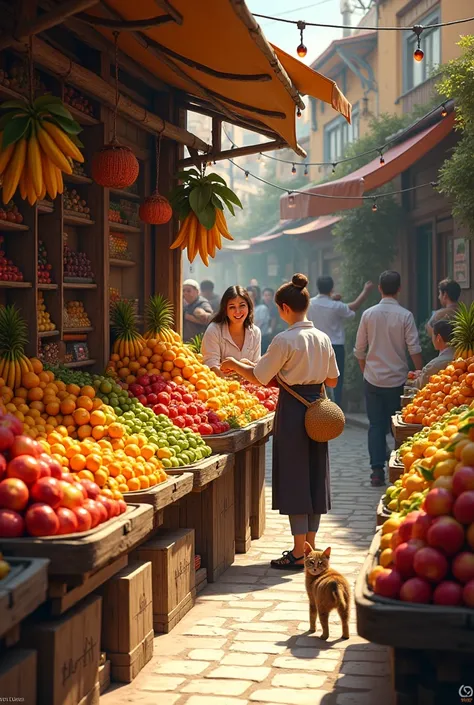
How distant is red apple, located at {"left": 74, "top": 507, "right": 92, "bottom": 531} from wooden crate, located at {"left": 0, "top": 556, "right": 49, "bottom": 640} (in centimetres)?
39

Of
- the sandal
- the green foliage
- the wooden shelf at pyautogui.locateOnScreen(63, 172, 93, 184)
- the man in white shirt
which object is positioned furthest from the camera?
the green foliage

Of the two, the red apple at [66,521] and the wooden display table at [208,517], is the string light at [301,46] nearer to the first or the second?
the wooden display table at [208,517]

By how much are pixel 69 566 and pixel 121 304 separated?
456 cm

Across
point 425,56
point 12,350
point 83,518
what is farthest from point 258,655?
point 425,56

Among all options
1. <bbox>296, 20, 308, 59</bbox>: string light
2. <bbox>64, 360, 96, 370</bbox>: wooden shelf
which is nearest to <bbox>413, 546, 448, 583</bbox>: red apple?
<bbox>64, 360, 96, 370</bbox>: wooden shelf

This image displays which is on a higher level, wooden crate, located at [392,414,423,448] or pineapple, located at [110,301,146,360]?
pineapple, located at [110,301,146,360]

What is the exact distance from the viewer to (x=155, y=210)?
28.4 ft

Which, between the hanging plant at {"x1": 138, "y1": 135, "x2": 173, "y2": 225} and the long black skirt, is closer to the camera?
the long black skirt

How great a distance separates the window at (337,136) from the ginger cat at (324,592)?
2349 centimetres

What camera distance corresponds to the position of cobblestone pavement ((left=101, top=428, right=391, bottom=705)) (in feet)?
16.1

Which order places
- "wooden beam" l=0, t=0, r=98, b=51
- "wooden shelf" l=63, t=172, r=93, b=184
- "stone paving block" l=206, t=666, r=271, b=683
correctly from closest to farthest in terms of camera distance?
"stone paving block" l=206, t=666, r=271, b=683
"wooden beam" l=0, t=0, r=98, b=51
"wooden shelf" l=63, t=172, r=93, b=184

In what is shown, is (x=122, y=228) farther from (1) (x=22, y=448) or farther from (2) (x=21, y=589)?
(2) (x=21, y=589)

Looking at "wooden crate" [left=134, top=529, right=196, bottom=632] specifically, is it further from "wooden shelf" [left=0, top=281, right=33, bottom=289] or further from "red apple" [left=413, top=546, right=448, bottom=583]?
"red apple" [left=413, top=546, right=448, bottom=583]

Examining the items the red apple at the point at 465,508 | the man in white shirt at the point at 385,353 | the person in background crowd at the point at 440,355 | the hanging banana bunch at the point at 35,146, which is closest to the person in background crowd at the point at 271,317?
the man in white shirt at the point at 385,353
